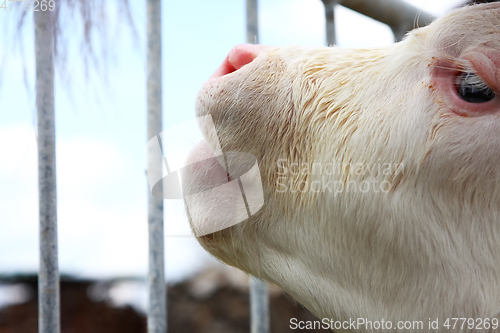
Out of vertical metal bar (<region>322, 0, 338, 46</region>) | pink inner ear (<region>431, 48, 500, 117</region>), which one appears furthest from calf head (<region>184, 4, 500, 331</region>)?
vertical metal bar (<region>322, 0, 338, 46</region>)

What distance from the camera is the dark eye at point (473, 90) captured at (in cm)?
54

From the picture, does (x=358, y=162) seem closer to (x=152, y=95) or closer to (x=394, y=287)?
(x=394, y=287)

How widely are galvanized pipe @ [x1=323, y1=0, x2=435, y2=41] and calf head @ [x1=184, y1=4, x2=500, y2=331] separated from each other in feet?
1.31

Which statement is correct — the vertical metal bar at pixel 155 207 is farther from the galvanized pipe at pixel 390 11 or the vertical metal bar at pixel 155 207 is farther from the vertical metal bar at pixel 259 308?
the galvanized pipe at pixel 390 11

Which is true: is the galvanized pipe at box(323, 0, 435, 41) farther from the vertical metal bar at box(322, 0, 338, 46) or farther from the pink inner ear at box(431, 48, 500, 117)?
the pink inner ear at box(431, 48, 500, 117)

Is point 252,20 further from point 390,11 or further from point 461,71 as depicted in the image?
point 461,71

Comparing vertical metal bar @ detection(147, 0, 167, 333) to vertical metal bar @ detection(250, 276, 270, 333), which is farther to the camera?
vertical metal bar @ detection(250, 276, 270, 333)

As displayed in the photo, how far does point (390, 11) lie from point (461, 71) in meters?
0.49

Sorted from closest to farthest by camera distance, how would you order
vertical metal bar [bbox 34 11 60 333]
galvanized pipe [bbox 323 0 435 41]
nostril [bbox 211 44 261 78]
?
nostril [bbox 211 44 261 78] < vertical metal bar [bbox 34 11 60 333] < galvanized pipe [bbox 323 0 435 41]

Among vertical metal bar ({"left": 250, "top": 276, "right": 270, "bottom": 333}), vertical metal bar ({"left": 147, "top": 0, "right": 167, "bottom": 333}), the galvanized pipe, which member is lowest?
vertical metal bar ({"left": 250, "top": 276, "right": 270, "bottom": 333})

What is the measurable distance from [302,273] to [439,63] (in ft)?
1.04

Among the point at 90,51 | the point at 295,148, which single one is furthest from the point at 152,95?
the point at 295,148

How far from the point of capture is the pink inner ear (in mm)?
526

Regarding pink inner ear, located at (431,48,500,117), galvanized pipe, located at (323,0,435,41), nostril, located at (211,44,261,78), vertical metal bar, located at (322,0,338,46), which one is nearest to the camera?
pink inner ear, located at (431,48,500,117)
